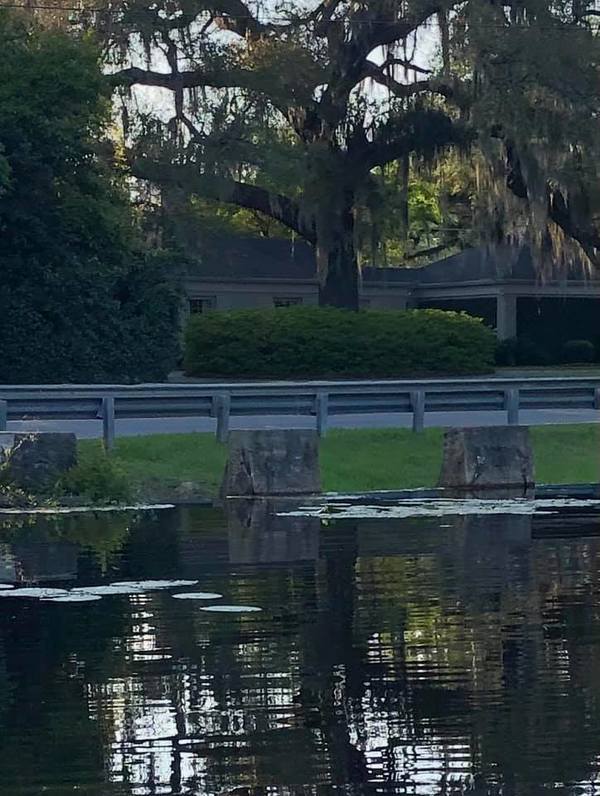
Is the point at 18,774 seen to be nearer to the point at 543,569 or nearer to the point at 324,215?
the point at 543,569

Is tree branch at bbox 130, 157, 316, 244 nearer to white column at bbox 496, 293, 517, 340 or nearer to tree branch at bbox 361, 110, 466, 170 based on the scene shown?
tree branch at bbox 361, 110, 466, 170

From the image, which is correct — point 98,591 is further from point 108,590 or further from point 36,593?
point 36,593

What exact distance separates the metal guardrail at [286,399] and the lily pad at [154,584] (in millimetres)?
8797

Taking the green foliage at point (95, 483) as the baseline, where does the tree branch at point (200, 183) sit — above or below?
above

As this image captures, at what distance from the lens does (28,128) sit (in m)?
35.0

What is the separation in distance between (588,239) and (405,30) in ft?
26.5

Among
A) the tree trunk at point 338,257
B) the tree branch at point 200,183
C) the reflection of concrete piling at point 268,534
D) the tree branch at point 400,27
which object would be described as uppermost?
the tree branch at point 400,27

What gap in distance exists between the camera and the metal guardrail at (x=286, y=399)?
2142 centimetres

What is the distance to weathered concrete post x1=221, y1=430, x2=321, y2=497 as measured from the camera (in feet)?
63.5

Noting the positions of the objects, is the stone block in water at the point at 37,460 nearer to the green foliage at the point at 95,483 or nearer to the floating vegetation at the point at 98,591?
the green foliage at the point at 95,483

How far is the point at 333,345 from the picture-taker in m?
44.5

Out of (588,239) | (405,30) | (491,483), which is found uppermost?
(405,30)

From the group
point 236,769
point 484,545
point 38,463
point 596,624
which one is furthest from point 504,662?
point 38,463

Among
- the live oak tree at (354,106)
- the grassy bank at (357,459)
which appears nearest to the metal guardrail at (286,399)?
the grassy bank at (357,459)
